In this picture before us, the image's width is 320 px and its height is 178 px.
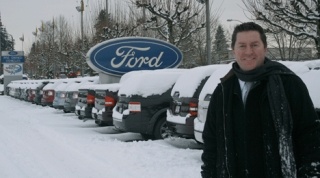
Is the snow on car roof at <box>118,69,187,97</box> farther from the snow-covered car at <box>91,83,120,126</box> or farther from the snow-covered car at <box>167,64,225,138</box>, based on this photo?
the snow-covered car at <box>167,64,225,138</box>

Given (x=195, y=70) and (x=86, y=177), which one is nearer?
(x=86, y=177)

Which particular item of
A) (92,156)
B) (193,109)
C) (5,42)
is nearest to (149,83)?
(193,109)

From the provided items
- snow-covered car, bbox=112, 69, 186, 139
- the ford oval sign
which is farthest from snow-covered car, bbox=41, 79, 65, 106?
snow-covered car, bbox=112, 69, 186, 139

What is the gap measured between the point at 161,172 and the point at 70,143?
373 centimetres

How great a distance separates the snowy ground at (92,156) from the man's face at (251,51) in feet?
13.3

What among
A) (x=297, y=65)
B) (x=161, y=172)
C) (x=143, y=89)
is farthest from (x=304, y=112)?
(x=143, y=89)

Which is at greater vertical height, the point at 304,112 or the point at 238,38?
the point at 238,38

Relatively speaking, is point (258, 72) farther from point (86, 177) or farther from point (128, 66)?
point (128, 66)

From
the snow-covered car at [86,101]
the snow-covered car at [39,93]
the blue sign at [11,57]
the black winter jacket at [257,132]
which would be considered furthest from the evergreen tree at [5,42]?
the black winter jacket at [257,132]

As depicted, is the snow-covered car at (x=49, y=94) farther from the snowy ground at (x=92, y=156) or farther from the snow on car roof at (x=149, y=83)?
the snow on car roof at (x=149, y=83)

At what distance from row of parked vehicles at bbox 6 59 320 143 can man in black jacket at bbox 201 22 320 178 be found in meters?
3.39

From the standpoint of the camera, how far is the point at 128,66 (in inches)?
644

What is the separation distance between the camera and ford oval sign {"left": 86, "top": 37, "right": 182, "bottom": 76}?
52.5 ft

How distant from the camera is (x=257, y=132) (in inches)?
90.0
